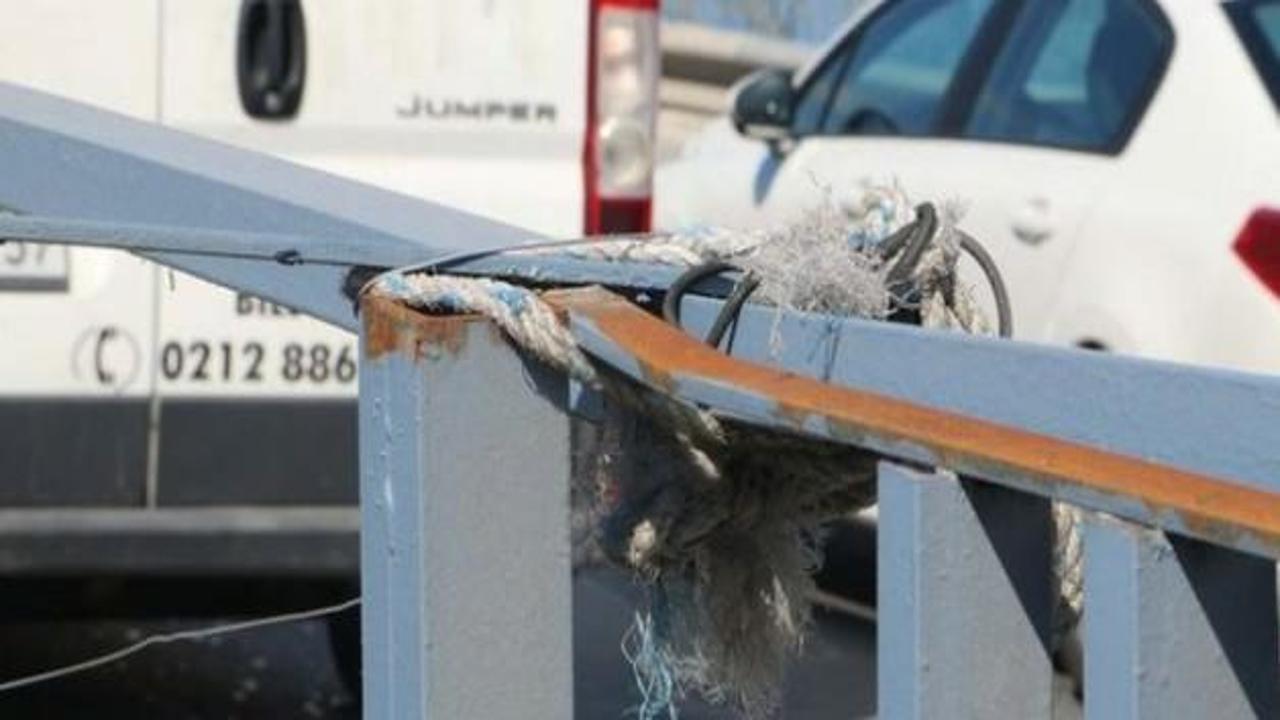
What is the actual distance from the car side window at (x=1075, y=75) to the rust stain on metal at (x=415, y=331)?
4.11 meters

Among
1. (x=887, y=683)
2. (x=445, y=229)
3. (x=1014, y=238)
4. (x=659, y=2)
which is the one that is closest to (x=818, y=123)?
(x=1014, y=238)

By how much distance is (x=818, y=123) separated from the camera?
7.77 meters

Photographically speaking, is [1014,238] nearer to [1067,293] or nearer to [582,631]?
[1067,293]

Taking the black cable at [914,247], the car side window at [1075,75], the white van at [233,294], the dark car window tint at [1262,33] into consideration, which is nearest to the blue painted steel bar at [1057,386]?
the black cable at [914,247]

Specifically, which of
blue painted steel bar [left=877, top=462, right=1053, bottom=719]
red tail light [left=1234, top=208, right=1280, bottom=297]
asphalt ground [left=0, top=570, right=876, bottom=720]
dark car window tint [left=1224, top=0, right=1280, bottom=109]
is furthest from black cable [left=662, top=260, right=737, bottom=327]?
dark car window tint [left=1224, top=0, right=1280, bottom=109]

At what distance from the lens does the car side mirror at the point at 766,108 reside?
7.77 metres

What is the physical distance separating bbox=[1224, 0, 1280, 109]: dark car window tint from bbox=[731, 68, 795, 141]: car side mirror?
1.77 meters

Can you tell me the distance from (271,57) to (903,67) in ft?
8.15

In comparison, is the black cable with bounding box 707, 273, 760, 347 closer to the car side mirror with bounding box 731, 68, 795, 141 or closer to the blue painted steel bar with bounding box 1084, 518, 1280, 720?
the blue painted steel bar with bounding box 1084, 518, 1280, 720

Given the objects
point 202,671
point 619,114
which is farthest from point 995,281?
point 202,671

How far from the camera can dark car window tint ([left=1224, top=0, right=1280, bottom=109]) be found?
19.8 feet

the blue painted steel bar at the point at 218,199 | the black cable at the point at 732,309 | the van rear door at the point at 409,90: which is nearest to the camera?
the black cable at the point at 732,309

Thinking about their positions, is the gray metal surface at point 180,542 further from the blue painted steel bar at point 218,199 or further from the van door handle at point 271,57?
the blue painted steel bar at point 218,199

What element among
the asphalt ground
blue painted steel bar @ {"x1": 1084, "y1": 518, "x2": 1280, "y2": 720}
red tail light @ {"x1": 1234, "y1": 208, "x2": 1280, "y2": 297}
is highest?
red tail light @ {"x1": 1234, "y1": 208, "x2": 1280, "y2": 297}
